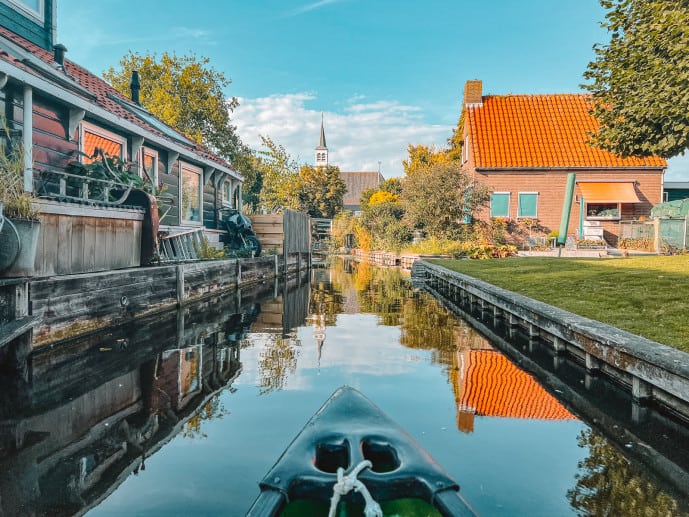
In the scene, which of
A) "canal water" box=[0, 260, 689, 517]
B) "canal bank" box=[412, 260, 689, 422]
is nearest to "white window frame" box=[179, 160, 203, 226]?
"canal water" box=[0, 260, 689, 517]

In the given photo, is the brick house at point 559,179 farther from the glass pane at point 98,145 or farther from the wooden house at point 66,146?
the glass pane at point 98,145

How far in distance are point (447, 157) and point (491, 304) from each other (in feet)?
106

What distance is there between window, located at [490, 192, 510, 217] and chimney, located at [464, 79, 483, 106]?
6733mm

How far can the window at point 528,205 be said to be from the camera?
1027 inches

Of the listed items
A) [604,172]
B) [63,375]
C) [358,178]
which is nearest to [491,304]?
[63,375]

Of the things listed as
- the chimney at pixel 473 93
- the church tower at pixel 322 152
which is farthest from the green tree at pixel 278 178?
the church tower at pixel 322 152

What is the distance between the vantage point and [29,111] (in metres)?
7.33

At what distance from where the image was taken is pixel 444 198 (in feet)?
71.0

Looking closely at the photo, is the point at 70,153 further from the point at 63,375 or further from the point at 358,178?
the point at 358,178

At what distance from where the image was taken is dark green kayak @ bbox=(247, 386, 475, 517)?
185 cm

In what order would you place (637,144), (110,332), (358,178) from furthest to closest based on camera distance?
(358,178) → (637,144) → (110,332)

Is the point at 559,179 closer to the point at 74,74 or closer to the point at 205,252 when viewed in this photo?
the point at 205,252

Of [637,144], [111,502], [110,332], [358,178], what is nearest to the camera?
[111,502]

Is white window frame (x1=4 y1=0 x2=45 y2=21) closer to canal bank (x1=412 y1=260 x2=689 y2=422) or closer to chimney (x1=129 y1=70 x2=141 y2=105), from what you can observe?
chimney (x1=129 y1=70 x2=141 y2=105)
